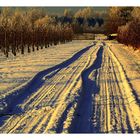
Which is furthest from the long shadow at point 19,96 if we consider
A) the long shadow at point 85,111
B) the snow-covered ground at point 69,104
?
the long shadow at point 85,111

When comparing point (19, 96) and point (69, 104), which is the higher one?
point (69, 104)

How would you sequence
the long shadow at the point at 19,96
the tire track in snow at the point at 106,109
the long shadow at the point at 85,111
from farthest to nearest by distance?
the long shadow at the point at 19,96, the tire track in snow at the point at 106,109, the long shadow at the point at 85,111

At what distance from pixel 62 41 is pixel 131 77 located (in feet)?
216

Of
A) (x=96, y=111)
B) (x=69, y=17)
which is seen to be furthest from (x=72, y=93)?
(x=69, y=17)

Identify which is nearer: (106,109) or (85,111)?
(85,111)

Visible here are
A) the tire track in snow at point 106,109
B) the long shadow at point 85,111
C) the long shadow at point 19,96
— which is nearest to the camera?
the long shadow at point 85,111

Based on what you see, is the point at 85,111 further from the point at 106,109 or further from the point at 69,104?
the point at 69,104

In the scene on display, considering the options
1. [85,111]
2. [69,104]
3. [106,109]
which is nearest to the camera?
[85,111]

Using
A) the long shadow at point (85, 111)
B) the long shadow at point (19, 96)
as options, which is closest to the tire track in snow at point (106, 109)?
the long shadow at point (85, 111)

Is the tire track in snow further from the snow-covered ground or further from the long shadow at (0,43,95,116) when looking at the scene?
the long shadow at (0,43,95,116)

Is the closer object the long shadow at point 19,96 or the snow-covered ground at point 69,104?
the snow-covered ground at point 69,104

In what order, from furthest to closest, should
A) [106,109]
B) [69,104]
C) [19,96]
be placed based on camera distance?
[19,96]
[69,104]
[106,109]

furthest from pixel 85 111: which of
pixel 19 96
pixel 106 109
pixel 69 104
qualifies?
pixel 19 96

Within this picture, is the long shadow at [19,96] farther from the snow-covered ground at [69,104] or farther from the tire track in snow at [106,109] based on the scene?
the tire track in snow at [106,109]
